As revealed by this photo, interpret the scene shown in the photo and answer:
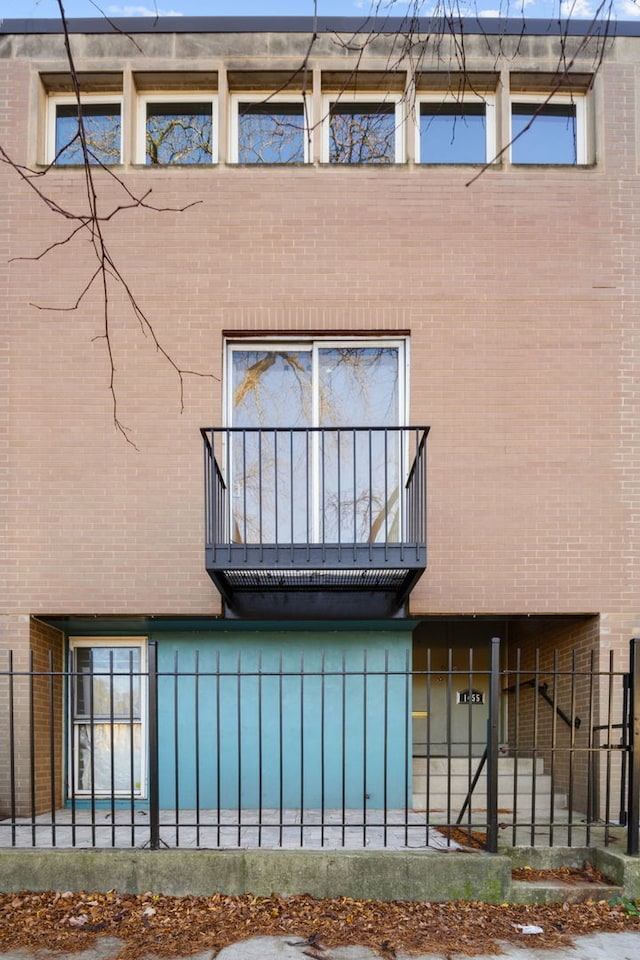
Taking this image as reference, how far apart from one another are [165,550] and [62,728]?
222 cm

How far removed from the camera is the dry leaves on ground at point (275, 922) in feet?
16.8

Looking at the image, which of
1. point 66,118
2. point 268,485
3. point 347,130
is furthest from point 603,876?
point 66,118

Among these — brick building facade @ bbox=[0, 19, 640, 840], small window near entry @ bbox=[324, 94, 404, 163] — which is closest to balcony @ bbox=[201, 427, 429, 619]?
brick building facade @ bbox=[0, 19, 640, 840]

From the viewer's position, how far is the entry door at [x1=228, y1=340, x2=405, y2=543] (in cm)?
798

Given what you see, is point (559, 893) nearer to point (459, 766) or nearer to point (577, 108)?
point (459, 766)

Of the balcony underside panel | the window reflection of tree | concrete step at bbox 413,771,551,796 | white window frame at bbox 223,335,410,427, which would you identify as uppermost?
the window reflection of tree

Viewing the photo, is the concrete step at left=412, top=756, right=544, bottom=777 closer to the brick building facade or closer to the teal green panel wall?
the teal green panel wall

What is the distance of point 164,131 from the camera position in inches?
340

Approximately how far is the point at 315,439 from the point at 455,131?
12.0 ft

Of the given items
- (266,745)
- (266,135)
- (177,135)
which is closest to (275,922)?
(266,745)

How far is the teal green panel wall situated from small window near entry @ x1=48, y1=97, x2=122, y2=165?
5042 mm

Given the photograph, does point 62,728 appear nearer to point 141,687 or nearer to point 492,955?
point 141,687

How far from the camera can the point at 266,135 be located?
8.59 m

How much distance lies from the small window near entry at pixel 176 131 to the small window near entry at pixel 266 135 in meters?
0.28
